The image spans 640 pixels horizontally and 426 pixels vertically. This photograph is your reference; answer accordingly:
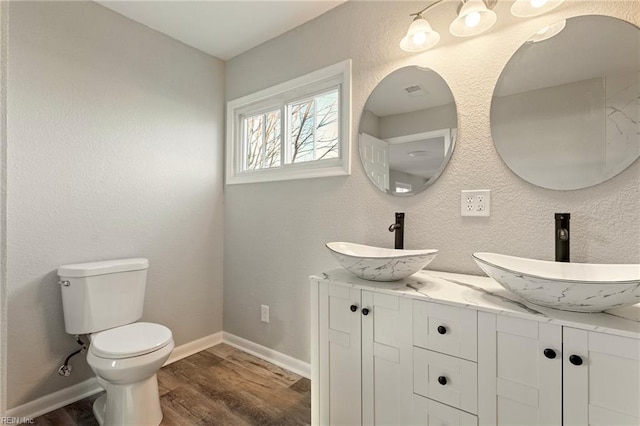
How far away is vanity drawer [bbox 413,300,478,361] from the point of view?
3.51ft

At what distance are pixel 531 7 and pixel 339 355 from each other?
1687mm

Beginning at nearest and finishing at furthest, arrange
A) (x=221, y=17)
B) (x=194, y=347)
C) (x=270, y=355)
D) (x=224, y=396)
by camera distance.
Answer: (x=224, y=396), (x=221, y=17), (x=270, y=355), (x=194, y=347)

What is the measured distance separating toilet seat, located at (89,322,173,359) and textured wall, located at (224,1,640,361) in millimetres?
821

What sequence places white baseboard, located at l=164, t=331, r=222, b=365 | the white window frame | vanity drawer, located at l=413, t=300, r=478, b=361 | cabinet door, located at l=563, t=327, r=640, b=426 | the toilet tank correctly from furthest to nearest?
white baseboard, located at l=164, t=331, r=222, b=365 < the white window frame < the toilet tank < vanity drawer, located at l=413, t=300, r=478, b=361 < cabinet door, located at l=563, t=327, r=640, b=426

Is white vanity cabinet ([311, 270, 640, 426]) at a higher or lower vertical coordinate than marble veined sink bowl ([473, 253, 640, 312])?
lower

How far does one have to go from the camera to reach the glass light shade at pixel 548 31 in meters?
1.27

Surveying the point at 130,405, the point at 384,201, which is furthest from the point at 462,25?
the point at 130,405

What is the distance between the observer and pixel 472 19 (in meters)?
1.33

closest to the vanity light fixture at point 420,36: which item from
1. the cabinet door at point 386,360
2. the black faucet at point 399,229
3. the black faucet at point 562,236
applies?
the black faucet at point 399,229

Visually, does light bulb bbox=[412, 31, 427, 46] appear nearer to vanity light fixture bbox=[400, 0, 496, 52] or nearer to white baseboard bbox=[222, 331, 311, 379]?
vanity light fixture bbox=[400, 0, 496, 52]

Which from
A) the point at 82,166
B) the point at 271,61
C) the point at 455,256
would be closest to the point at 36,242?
the point at 82,166

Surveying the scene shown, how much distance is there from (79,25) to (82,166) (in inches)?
33.5

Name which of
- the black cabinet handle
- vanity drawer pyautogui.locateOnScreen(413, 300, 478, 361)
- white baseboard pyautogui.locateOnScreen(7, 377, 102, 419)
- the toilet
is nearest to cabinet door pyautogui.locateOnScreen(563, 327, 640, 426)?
the black cabinet handle

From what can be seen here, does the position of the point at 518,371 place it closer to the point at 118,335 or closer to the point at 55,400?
the point at 118,335
